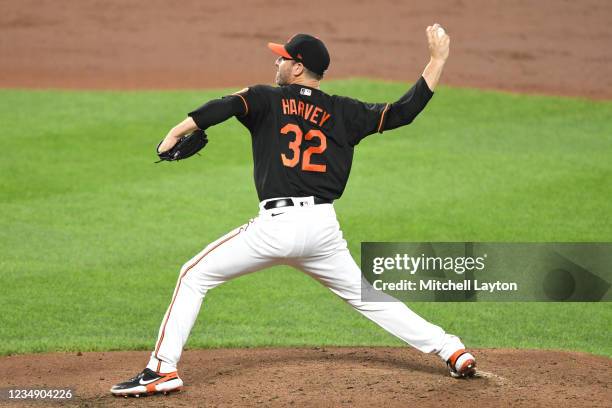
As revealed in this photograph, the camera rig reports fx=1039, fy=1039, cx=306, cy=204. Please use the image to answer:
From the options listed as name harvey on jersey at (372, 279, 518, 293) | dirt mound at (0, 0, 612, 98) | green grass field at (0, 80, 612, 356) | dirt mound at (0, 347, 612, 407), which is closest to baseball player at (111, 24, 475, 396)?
dirt mound at (0, 347, 612, 407)

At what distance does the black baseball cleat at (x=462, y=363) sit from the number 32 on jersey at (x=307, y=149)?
4.06 ft

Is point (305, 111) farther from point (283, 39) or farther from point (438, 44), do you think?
point (283, 39)

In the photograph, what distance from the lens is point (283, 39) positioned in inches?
677

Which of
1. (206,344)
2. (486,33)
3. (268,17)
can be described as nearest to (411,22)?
(486,33)

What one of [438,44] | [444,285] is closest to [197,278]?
[438,44]

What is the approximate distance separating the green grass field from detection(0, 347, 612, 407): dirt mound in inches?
19.2

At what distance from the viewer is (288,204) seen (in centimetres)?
546

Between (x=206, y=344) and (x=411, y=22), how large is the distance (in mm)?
12134

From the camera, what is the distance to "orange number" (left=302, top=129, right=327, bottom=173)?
5.51 m

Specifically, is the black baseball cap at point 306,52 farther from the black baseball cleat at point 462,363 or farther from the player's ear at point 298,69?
the black baseball cleat at point 462,363

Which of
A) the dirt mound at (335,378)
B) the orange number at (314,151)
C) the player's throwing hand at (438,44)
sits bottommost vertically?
the dirt mound at (335,378)

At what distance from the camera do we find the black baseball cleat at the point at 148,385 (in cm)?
537

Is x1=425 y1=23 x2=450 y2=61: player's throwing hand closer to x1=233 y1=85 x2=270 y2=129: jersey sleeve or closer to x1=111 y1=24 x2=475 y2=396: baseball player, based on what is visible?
x1=111 y1=24 x2=475 y2=396: baseball player

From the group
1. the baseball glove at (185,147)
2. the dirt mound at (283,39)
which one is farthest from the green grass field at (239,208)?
the baseball glove at (185,147)
